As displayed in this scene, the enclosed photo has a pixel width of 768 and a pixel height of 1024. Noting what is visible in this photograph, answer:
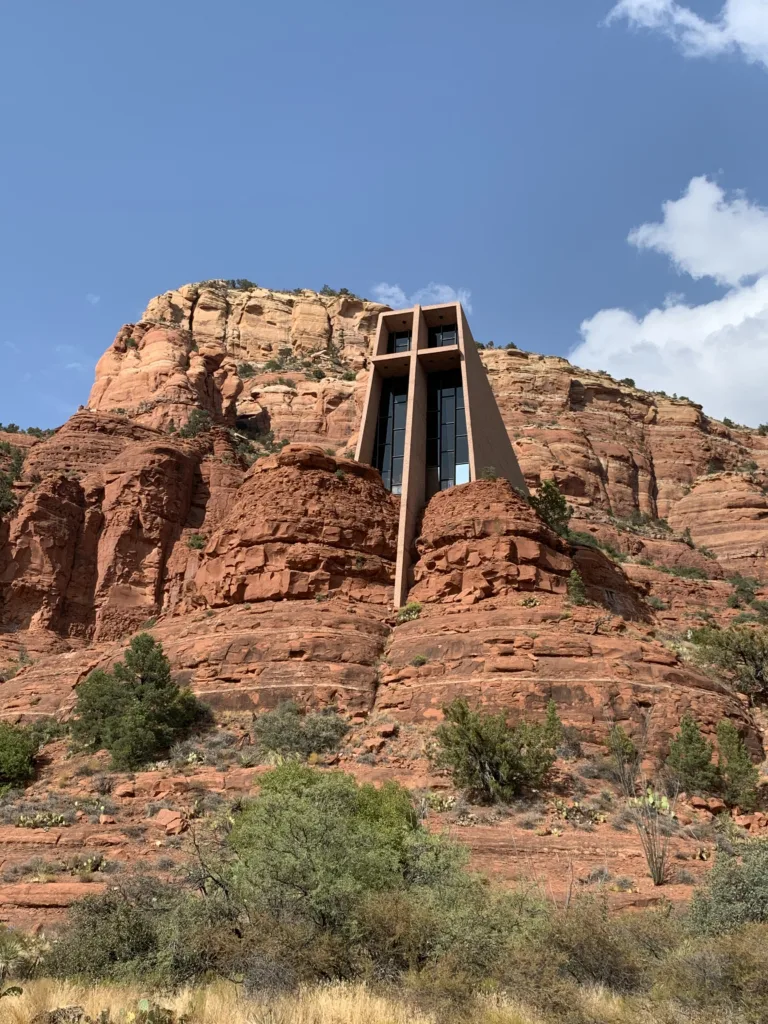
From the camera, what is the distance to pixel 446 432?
39656 millimetres

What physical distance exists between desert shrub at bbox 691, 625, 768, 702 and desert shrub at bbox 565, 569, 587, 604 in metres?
4.91

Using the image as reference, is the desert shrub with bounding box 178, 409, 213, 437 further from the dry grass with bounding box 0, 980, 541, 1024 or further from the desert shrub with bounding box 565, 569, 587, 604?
the dry grass with bounding box 0, 980, 541, 1024

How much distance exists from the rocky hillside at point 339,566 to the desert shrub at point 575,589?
0.32 m

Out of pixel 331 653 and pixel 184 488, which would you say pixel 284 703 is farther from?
pixel 184 488

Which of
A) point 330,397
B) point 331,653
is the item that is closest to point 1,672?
point 331,653

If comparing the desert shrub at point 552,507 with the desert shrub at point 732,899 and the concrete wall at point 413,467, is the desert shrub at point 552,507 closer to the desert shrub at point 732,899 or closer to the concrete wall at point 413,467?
the concrete wall at point 413,467

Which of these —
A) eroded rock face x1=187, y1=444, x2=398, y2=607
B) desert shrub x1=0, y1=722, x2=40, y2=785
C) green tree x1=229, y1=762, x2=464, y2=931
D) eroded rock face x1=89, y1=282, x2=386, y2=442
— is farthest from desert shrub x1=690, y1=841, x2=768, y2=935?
eroded rock face x1=89, y1=282, x2=386, y2=442

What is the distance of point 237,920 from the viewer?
37.0ft

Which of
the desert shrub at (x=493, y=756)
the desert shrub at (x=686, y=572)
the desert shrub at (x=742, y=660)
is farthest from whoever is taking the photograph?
the desert shrub at (x=686, y=572)

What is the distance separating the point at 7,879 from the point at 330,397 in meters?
57.8

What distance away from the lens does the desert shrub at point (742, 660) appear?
29666mm

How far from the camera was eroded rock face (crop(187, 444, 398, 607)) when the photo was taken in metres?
30.4

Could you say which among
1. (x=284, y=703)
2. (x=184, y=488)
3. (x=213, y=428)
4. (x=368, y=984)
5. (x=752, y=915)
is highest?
(x=213, y=428)

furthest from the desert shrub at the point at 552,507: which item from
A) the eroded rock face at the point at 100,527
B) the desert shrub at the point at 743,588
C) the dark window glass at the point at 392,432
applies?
the eroded rock face at the point at 100,527
